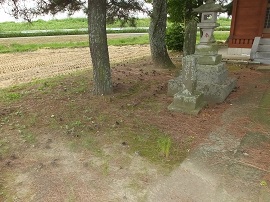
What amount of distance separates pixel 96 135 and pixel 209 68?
138 inches

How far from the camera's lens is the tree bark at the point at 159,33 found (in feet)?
31.2

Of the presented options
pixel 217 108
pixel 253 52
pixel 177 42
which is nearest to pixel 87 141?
pixel 217 108

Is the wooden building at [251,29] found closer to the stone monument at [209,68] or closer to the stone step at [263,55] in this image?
the stone step at [263,55]

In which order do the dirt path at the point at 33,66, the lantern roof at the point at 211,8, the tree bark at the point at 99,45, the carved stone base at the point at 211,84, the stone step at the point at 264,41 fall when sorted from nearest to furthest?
the tree bark at the point at 99,45 → the carved stone base at the point at 211,84 → the lantern roof at the point at 211,8 → the dirt path at the point at 33,66 → the stone step at the point at 264,41

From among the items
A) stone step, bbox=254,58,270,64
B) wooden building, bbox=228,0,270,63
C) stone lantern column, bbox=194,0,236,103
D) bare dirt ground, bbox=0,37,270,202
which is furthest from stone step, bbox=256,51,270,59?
stone lantern column, bbox=194,0,236,103

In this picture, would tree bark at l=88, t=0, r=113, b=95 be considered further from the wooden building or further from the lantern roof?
the wooden building

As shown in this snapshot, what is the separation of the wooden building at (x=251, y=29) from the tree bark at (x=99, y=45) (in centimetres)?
749

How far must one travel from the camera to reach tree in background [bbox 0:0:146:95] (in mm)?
5859

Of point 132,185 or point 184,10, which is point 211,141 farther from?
point 184,10

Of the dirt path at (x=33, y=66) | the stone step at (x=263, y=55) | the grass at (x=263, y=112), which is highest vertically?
the stone step at (x=263, y=55)

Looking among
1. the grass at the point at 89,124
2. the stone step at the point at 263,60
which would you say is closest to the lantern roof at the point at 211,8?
the grass at the point at 89,124

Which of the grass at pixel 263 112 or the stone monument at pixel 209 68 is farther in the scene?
the stone monument at pixel 209 68

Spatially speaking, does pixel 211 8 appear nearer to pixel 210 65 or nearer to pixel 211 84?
pixel 210 65

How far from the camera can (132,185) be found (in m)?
3.27
